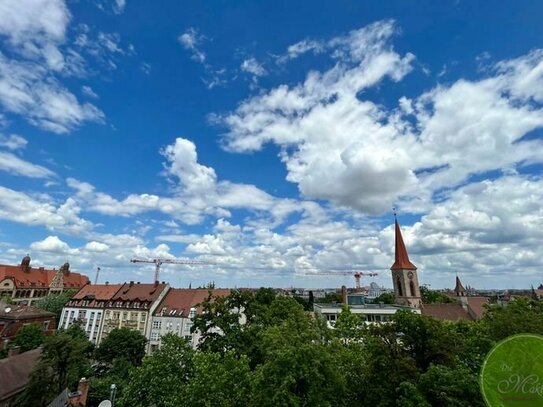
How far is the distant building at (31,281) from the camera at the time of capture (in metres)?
86.9

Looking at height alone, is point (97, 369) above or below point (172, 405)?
below

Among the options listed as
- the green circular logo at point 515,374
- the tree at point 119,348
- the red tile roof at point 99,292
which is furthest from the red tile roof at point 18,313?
the green circular logo at point 515,374

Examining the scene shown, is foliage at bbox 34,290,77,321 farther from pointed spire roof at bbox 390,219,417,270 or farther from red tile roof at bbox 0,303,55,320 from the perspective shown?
pointed spire roof at bbox 390,219,417,270

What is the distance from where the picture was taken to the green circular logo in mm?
5656

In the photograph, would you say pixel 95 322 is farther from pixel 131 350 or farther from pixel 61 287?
pixel 61 287

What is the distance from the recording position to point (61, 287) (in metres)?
101

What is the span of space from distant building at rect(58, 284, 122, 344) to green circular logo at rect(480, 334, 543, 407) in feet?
242

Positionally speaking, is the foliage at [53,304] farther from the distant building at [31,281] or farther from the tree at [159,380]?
the tree at [159,380]

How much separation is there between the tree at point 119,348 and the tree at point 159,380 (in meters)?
27.7

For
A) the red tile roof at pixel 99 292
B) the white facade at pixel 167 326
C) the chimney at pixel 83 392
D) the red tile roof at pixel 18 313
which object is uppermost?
the red tile roof at pixel 99 292

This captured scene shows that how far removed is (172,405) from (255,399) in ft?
17.9

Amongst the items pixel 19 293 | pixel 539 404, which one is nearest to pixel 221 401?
pixel 539 404

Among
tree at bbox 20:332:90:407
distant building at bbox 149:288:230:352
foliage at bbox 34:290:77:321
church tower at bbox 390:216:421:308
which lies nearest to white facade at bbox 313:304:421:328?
church tower at bbox 390:216:421:308

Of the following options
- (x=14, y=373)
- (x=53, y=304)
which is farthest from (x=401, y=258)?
→ (x=53, y=304)
